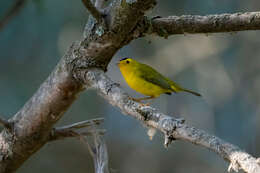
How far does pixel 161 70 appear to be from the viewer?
6.05 metres

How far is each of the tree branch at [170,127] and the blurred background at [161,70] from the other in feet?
12.2

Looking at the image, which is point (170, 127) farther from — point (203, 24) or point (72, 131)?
point (72, 131)

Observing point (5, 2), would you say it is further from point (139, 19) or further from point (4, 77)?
point (139, 19)

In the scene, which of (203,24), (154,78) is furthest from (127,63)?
(203,24)

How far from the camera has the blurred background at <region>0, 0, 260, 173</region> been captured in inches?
220

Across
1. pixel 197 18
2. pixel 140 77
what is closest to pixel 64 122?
pixel 140 77

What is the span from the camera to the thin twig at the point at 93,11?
1.91 m

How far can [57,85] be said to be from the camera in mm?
2314

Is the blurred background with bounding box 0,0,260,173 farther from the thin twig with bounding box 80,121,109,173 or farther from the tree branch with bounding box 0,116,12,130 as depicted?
the thin twig with bounding box 80,121,109,173

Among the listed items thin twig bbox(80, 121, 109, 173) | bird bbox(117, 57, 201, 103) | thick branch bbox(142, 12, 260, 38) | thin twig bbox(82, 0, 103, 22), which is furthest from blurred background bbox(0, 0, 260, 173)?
thin twig bbox(82, 0, 103, 22)

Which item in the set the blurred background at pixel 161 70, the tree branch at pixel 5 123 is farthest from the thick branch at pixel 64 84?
the blurred background at pixel 161 70

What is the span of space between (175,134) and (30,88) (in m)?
4.58

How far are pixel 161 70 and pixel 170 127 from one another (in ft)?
15.3

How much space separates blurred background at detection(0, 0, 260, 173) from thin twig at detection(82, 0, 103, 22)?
3.64 meters
